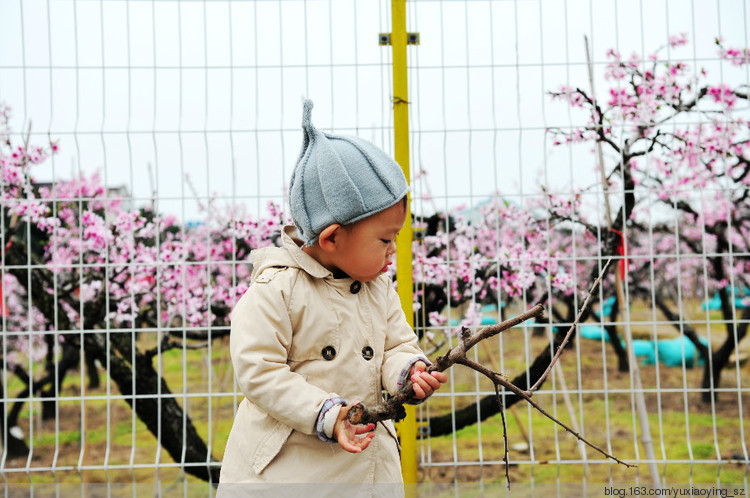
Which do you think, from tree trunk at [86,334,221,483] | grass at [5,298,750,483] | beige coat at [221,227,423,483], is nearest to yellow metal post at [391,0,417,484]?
grass at [5,298,750,483]

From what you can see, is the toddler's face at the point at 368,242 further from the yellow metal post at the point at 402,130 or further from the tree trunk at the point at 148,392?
the tree trunk at the point at 148,392

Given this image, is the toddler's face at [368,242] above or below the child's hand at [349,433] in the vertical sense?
above

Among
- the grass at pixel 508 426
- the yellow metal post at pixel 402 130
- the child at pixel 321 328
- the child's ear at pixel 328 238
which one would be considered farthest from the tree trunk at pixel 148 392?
the child's ear at pixel 328 238

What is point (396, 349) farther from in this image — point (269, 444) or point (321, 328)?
point (269, 444)

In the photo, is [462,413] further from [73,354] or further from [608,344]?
[73,354]

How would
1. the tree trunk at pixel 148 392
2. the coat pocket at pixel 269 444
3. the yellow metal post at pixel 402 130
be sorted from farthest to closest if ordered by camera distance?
1. the tree trunk at pixel 148 392
2. the yellow metal post at pixel 402 130
3. the coat pocket at pixel 269 444

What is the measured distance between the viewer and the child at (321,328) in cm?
123

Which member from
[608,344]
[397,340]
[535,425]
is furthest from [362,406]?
[535,425]

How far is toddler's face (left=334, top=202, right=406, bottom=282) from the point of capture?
1300 mm

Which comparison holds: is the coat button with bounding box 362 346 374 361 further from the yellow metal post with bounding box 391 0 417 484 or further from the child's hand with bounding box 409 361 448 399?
the yellow metal post with bounding box 391 0 417 484

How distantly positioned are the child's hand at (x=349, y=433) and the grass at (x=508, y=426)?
161 centimetres

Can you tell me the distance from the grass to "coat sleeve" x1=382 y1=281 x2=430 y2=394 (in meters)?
1.37

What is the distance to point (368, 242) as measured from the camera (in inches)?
51.3

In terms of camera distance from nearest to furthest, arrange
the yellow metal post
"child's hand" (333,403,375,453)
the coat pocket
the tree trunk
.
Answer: "child's hand" (333,403,375,453) < the coat pocket < the yellow metal post < the tree trunk
